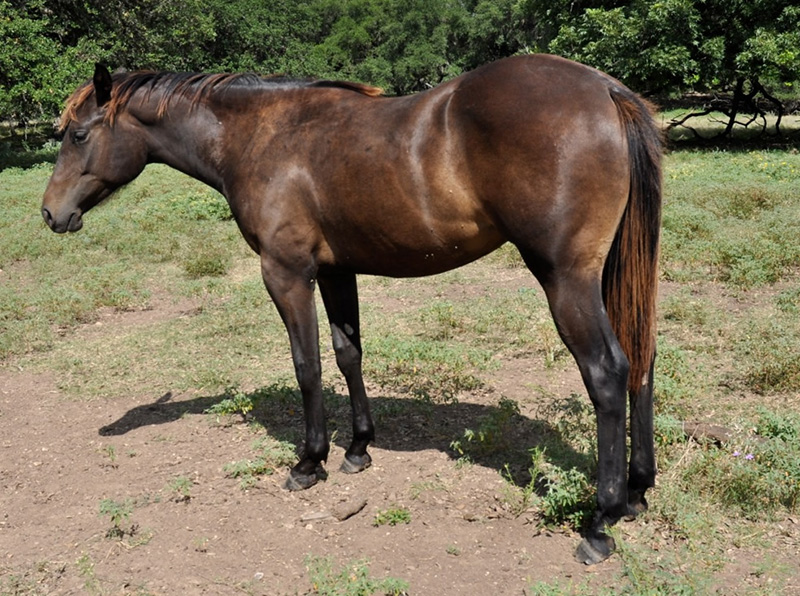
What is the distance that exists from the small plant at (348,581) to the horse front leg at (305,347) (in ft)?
2.74

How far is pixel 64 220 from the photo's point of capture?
4285 millimetres

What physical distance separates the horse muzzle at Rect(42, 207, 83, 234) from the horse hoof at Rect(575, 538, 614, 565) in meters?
3.08

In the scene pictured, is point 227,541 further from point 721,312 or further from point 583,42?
point 583,42

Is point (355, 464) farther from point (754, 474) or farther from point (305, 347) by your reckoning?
point (754, 474)

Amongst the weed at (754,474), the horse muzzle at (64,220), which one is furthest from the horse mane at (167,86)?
the weed at (754,474)

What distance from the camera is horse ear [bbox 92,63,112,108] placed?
402 cm

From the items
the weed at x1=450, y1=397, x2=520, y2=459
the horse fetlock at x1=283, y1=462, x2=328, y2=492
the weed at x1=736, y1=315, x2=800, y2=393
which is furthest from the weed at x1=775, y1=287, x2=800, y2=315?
the horse fetlock at x1=283, y1=462, x2=328, y2=492

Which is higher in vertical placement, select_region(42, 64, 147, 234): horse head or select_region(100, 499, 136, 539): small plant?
select_region(42, 64, 147, 234): horse head

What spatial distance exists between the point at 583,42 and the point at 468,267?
9.53m

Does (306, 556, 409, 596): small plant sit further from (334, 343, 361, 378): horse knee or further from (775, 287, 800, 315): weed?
(775, 287, 800, 315): weed

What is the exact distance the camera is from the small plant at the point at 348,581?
306cm

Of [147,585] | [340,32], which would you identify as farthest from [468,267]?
[340,32]

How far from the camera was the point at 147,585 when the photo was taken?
3264 mm

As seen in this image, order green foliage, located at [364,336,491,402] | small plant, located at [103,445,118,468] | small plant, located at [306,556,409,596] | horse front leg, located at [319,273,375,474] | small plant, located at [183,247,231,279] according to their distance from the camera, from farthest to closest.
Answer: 1. small plant, located at [183,247,231,279]
2. green foliage, located at [364,336,491,402]
3. small plant, located at [103,445,118,468]
4. horse front leg, located at [319,273,375,474]
5. small plant, located at [306,556,409,596]
